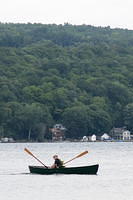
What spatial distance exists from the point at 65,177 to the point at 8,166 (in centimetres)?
1772

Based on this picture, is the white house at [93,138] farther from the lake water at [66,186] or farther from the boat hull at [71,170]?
the boat hull at [71,170]

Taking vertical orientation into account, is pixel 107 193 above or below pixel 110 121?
below

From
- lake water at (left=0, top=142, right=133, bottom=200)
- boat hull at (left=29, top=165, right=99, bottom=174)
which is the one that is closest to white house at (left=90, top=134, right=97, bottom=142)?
lake water at (left=0, top=142, right=133, bottom=200)

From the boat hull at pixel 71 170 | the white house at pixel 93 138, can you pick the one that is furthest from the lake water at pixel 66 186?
the white house at pixel 93 138

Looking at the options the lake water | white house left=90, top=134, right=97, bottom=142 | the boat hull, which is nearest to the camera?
the lake water

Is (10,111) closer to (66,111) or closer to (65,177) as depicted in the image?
(66,111)

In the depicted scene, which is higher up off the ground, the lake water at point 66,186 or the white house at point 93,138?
the white house at point 93,138

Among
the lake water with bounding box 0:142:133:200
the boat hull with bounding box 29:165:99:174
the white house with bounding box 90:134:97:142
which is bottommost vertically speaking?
the lake water with bounding box 0:142:133:200

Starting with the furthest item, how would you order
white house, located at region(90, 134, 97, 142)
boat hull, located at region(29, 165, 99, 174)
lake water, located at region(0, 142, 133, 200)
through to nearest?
white house, located at region(90, 134, 97, 142)
boat hull, located at region(29, 165, 99, 174)
lake water, located at region(0, 142, 133, 200)

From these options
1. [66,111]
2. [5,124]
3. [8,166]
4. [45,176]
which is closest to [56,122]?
[66,111]

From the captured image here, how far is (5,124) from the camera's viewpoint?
18350 centimetres

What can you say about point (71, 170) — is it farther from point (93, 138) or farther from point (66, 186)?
point (93, 138)

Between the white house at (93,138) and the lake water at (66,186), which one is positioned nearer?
the lake water at (66,186)

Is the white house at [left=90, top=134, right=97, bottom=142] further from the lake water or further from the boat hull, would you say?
the boat hull
